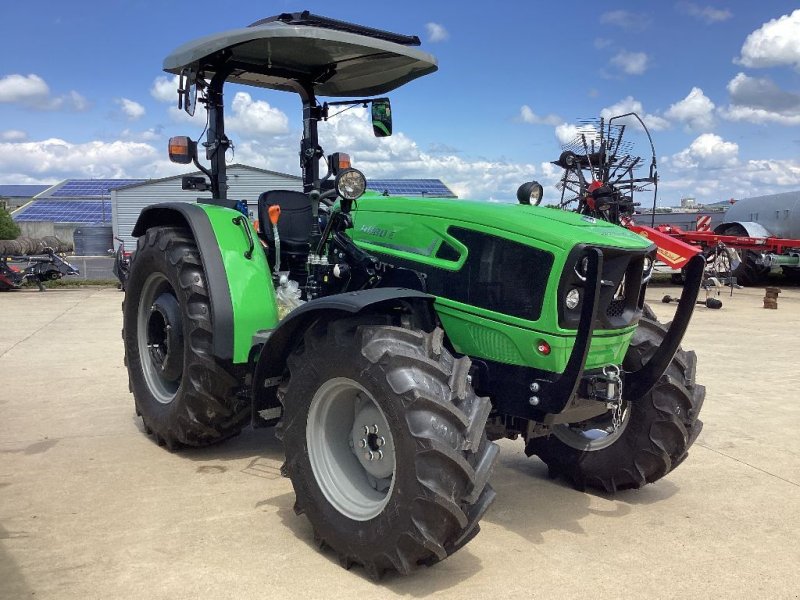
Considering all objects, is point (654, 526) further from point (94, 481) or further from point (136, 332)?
point (136, 332)

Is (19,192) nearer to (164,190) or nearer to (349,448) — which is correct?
(164,190)

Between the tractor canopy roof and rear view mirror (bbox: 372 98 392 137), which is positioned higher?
the tractor canopy roof

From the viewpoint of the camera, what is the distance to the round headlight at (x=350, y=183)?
12.5ft

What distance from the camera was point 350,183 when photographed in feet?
12.6

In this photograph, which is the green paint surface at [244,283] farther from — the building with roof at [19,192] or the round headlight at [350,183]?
the building with roof at [19,192]

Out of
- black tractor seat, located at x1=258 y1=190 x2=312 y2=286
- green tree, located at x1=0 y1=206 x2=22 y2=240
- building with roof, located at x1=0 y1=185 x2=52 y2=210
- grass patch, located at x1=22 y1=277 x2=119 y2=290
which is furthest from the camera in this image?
building with roof, located at x1=0 y1=185 x2=52 y2=210

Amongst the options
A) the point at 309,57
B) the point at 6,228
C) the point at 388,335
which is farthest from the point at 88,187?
the point at 388,335

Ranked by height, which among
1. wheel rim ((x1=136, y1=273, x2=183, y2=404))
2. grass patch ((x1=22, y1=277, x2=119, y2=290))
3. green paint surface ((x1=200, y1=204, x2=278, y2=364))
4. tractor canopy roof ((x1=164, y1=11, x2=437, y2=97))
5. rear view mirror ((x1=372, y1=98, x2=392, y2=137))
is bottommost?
grass patch ((x1=22, y1=277, x2=119, y2=290))

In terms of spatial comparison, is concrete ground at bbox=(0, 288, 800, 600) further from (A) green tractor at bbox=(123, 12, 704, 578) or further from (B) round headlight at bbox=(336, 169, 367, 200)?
(B) round headlight at bbox=(336, 169, 367, 200)

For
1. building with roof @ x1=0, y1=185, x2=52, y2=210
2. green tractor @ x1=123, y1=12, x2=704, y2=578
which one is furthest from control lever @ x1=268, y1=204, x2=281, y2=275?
building with roof @ x1=0, y1=185, x2=52, y2=210

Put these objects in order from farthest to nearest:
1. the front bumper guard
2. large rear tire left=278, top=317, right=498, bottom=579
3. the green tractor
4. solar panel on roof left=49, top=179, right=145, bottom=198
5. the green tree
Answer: solar panel on roof left=49, top=179, right=145, bottom=198 → the green tree → the front bumper guard → the green tractor → large rear tire left=278, top=317, right=498, bottom=579

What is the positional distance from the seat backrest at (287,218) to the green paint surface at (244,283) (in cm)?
20

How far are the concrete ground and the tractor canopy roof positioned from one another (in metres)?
2.66

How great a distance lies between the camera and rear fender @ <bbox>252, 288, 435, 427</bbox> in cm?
330
